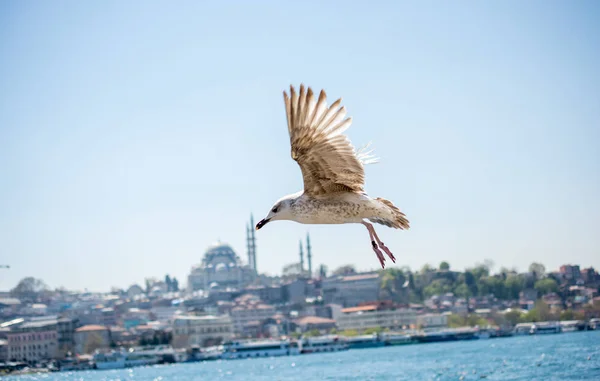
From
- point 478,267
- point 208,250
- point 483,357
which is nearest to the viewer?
point 483,357

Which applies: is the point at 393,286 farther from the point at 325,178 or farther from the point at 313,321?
the point at 325,178

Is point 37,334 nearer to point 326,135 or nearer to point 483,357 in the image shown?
point 483,357

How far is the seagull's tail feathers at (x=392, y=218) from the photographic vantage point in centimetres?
535

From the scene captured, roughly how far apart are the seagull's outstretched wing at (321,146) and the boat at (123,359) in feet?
196

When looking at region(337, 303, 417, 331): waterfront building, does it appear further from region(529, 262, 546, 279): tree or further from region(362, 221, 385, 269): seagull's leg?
region(362, 221, 385, 269): seagull's leg

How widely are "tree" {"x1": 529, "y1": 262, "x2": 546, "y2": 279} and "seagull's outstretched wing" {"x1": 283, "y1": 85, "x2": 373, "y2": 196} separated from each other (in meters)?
89.7

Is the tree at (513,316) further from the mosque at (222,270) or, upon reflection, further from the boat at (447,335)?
the mosque at (222,270)

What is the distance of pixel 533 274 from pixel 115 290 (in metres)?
50.7

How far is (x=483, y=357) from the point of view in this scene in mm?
44562

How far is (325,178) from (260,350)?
6207 cm

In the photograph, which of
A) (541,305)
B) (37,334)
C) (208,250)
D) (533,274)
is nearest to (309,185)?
(37,334)

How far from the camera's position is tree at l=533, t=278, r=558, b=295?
87.7 meters

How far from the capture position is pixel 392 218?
5441 millimetres

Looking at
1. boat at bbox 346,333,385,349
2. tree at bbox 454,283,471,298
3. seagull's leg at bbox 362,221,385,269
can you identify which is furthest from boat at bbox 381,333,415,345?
seagull's leg at bbox 362,221,385,269
